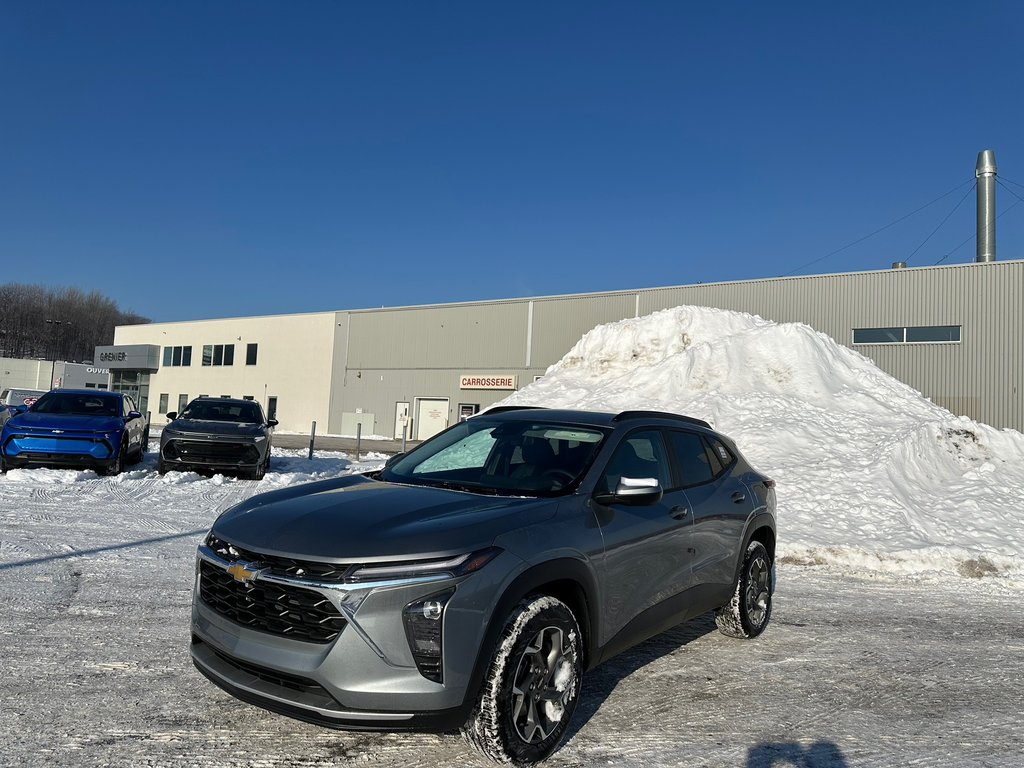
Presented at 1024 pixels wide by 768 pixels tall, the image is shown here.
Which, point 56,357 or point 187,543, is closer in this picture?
point 187,543

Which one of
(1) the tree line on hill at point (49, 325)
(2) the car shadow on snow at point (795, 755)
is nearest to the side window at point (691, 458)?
(2) the car shadow on snow at point (795, 755)

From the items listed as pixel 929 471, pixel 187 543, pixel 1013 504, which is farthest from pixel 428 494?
pixel 929 471

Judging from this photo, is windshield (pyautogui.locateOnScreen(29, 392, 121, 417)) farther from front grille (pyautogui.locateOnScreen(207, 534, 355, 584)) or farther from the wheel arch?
the wheel arch

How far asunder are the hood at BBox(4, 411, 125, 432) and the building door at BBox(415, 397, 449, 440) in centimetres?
2526

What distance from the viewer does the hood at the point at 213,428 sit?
13.2 m

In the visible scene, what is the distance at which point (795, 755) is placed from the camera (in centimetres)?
371

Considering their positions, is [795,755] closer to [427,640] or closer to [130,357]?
[427,640]

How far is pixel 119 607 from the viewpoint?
5.64 meters

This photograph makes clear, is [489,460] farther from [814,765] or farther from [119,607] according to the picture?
[119,607]

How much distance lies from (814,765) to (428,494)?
228cm

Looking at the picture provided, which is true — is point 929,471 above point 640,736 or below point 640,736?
above

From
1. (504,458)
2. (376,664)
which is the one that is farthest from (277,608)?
(504,458)

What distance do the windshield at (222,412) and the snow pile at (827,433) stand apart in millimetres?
8018

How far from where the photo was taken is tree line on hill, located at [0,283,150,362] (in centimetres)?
10138
